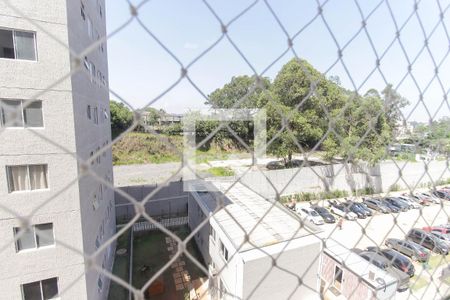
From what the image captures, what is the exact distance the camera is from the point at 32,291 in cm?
226

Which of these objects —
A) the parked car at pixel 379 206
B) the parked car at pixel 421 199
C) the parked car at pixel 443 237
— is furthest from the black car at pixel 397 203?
the parked car at pixel 379 206

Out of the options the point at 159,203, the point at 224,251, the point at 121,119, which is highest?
the point at 121,119

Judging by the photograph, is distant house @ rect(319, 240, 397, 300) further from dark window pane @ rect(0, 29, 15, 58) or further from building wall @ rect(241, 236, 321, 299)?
dark window pane @ rect(0, 29, 15, 58)

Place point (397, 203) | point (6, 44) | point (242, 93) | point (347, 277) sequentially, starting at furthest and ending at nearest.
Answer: point (242, 93), point (397, 203), point (347, 277), point (6, 44)

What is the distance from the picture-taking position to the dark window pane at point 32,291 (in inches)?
87.6

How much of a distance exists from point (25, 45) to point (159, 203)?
5.05 metres

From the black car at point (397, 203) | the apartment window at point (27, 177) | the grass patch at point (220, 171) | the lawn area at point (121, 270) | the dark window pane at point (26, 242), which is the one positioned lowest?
the lawn area at point (121, 270)

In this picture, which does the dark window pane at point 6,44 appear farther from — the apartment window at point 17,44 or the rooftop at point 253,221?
the rooftop at point 253,221

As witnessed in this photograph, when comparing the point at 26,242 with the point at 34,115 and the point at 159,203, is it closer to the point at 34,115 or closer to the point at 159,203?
the point at 34,115

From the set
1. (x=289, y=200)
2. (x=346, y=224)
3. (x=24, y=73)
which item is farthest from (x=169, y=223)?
(x=24, y=73)

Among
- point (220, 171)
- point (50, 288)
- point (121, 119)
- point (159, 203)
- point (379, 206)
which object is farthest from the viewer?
point (220, 171)

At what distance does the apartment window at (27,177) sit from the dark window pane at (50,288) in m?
0.93

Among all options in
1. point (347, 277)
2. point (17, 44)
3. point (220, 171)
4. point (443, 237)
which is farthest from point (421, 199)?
point (220, 171)

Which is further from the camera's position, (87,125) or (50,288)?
(87,125)
